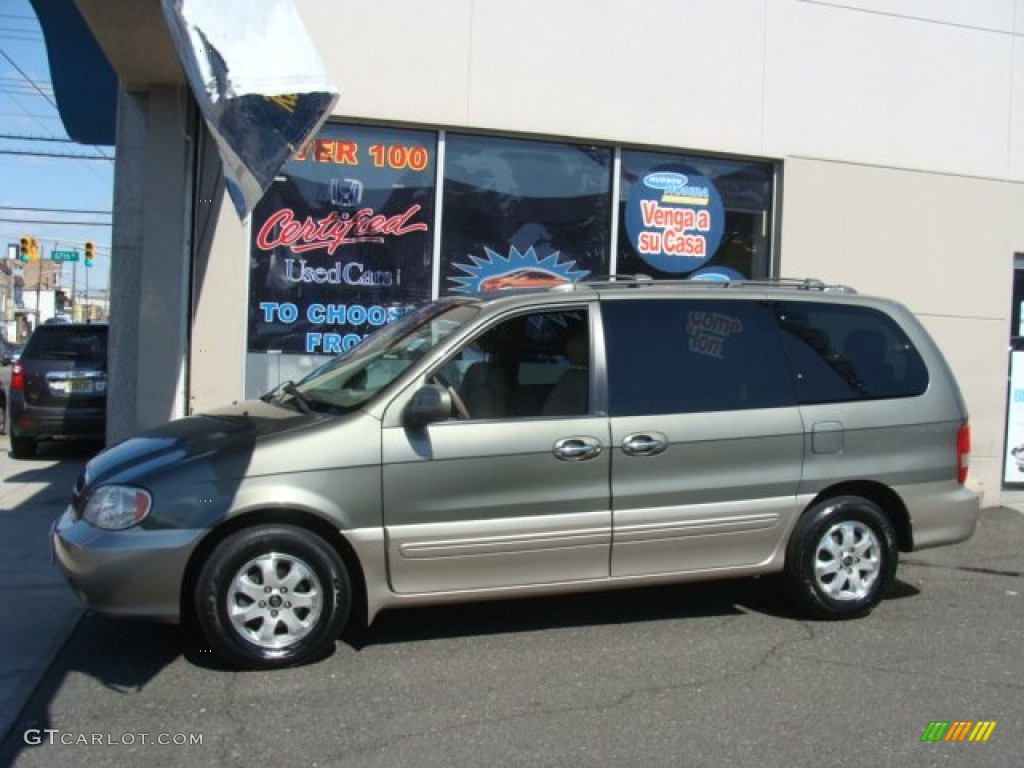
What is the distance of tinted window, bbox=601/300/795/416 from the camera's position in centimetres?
524

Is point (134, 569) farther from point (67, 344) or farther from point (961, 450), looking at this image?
point (67, 344)

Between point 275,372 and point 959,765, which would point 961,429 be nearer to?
point 959,765

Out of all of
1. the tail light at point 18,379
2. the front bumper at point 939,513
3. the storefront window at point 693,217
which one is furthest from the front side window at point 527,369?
the tail light at point 18,379

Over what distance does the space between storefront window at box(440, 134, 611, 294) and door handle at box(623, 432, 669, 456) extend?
3.99 metres

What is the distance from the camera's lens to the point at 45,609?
220 inches

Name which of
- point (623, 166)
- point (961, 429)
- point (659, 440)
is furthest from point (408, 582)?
point (623, 166)

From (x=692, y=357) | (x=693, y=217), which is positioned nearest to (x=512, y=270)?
(x=693, y=217)

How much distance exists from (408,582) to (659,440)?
1.49m

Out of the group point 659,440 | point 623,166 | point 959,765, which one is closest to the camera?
point 959,765

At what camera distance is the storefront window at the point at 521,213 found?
8.83 meters

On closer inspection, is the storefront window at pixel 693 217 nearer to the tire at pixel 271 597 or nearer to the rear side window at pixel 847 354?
the rear side window at pixel 847 354

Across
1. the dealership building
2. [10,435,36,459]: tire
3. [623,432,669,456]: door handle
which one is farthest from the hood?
[10,435,36,459]: tire

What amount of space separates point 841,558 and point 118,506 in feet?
12.7

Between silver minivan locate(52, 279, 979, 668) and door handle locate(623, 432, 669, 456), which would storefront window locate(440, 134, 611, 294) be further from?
door handle locate(623, 432, 669, 456)
